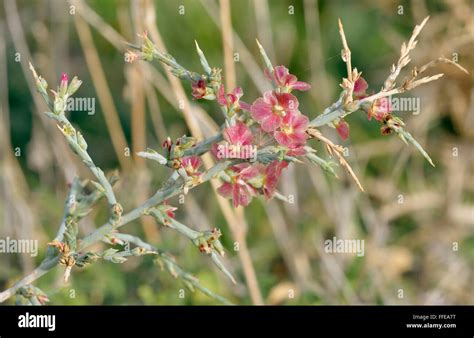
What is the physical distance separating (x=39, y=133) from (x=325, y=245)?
84 cm

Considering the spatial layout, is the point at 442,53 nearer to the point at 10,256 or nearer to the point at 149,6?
the point at 149,6

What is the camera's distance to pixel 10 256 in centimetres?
207

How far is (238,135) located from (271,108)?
6 cm

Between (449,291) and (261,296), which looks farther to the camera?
(449,291)

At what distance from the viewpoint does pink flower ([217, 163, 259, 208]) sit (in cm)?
116

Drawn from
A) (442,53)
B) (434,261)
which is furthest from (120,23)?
(434,261)

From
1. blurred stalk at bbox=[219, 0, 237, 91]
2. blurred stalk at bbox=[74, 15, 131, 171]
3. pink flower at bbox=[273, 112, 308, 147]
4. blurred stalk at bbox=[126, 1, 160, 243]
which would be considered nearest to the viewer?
pink flower at bbox=[273, 112, 308, 147]
